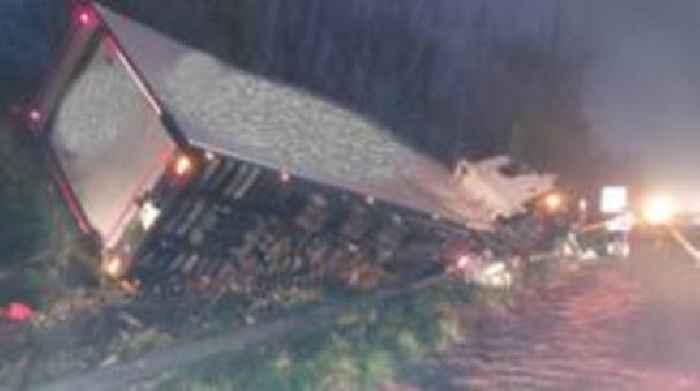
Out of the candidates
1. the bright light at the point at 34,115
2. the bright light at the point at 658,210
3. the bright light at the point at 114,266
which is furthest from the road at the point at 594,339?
the bright light at the point at 34,115

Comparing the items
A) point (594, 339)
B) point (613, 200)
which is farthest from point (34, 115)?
point (613, 200)

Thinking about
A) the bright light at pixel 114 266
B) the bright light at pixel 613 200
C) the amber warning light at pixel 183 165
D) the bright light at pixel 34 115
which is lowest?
the bright light at pixel 114 266

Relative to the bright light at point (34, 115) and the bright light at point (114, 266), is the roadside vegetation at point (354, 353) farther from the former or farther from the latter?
the bright light at point (34, 115)

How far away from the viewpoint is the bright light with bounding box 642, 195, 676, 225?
55.7 ft

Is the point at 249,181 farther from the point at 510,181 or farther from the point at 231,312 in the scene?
the point at 510,181

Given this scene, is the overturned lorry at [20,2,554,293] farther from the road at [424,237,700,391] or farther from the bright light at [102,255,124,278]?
the road at [424,237,700,391]

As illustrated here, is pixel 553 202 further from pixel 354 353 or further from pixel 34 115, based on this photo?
pixel 34 115

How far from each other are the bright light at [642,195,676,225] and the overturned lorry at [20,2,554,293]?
614cm

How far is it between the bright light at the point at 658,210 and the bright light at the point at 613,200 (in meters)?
0.47

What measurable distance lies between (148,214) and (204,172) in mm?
531

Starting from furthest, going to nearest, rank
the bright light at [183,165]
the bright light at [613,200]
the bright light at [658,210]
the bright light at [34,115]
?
the bright light at [658,210], the bright light at [613,200], the bright light at [34,115], the bright light at [183,165]

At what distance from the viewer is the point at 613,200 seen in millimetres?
16547

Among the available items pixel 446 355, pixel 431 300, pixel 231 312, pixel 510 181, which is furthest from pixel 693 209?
pixel 231 312

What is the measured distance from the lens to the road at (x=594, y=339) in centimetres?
970
